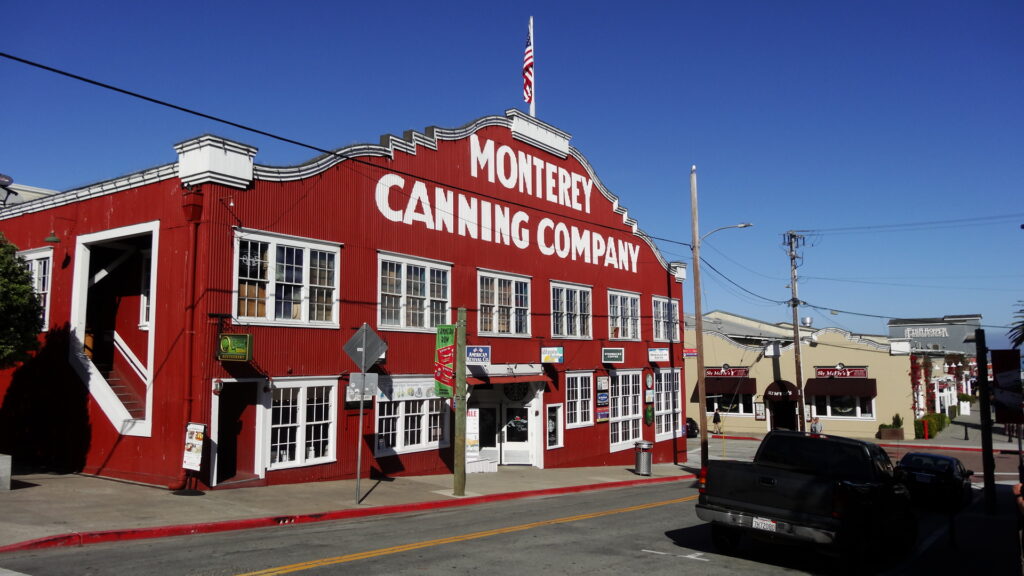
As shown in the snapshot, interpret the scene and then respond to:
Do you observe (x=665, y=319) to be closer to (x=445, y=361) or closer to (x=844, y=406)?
(x=445, y=361)

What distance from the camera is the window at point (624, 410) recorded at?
29969 millimetres

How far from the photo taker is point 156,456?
1565 cm

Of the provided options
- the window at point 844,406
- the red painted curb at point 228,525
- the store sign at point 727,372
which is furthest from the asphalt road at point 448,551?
the store sign at point 727,372

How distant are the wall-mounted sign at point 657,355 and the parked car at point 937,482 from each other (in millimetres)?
12230

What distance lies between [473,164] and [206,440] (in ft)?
39.7

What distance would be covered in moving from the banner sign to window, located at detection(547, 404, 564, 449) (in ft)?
27.3

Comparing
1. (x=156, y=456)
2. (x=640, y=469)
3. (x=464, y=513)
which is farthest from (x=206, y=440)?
(x=640, y=469)

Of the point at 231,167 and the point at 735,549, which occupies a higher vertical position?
the point at 231,167

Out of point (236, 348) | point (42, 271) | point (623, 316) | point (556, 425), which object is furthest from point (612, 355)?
point (42, 271)

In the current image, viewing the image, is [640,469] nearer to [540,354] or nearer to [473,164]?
[540,354]

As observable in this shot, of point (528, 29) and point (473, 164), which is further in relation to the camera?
point (528, 29)

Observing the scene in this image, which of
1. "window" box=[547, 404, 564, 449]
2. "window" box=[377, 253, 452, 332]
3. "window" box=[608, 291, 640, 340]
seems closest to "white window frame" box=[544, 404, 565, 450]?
"window" box=[547, 404, 564, 449]

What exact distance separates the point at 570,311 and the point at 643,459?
6009 mm

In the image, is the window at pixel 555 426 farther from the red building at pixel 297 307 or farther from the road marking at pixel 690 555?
the road marking at pixel 690 555
